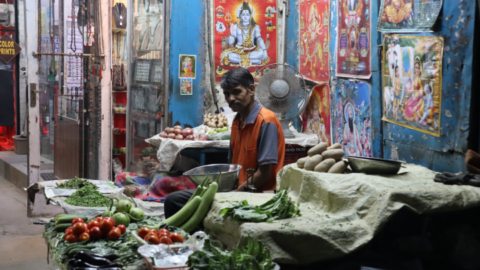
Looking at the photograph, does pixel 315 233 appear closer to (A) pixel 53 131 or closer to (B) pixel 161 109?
(B) pixel 161 109

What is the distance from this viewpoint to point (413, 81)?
4301 mm

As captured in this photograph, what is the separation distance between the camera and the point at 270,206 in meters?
3.14

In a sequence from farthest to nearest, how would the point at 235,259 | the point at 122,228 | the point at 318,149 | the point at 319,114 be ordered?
the point at 319,114 → the point at 318,149 → the point at 122,228 → the point at 235,259

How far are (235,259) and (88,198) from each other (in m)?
2.67

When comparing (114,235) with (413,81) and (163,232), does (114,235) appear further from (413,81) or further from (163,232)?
(413,81)

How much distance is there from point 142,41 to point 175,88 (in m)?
0.97

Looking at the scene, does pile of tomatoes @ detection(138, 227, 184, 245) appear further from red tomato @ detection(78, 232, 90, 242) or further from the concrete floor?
the concrete floor

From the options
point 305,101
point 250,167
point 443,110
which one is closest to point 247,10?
point 305,101

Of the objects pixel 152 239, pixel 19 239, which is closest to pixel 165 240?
pixel 152 239

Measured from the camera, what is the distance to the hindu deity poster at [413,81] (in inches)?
156

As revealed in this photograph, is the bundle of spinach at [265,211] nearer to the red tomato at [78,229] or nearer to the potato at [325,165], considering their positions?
the potato at [325,165]

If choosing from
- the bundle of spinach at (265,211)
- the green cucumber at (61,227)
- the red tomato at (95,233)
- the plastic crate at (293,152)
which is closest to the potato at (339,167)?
the bundle of spinach at (265,211)

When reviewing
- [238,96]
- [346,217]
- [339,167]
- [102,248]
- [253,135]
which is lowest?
[102,248]

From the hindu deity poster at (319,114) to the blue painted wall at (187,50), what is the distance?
164 cm
